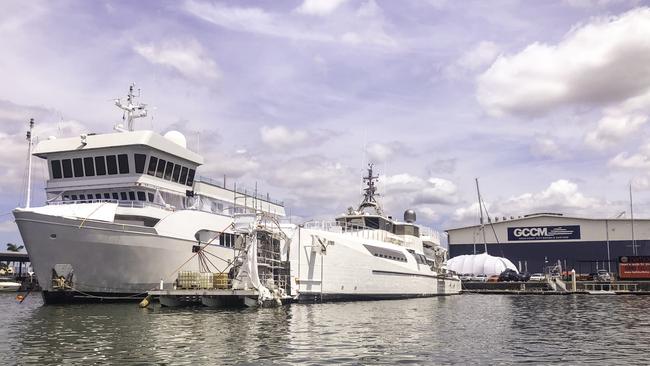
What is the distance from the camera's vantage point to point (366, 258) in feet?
156

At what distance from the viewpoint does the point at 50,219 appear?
122 feet

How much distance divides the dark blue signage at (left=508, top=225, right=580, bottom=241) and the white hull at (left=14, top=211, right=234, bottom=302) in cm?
8617

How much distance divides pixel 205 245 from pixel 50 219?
36.0 ft

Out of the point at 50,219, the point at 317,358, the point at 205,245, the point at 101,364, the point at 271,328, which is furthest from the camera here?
the point at 205,245

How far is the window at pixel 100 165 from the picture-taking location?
45969 millimetres

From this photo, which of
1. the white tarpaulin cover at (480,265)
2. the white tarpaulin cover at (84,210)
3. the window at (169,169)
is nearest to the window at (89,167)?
the white tarpaulin cover at (84,210)

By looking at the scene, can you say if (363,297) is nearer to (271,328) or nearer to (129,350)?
(271,328)

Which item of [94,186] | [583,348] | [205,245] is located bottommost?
[583,348]

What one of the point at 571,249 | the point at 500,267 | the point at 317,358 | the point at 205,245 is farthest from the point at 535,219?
the point at 317,358

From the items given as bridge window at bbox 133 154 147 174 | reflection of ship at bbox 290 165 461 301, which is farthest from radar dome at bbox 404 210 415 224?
bridge window at bbox 133 154 147 174

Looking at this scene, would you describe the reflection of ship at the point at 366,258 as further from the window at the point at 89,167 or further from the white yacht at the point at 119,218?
the window at the point at 89,167

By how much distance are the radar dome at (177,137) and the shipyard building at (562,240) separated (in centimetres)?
6714

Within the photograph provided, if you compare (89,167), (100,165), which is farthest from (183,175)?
(89,167)

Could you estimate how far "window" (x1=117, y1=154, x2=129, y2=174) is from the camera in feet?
149
